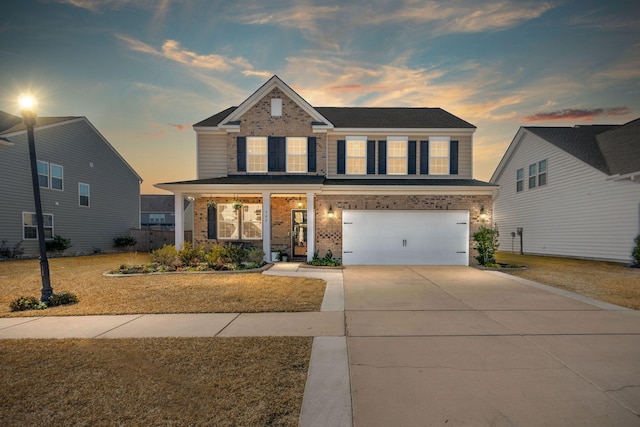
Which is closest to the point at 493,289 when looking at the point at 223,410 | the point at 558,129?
the point at 223,410

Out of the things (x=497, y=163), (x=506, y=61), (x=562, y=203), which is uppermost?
(x=506, y=61)

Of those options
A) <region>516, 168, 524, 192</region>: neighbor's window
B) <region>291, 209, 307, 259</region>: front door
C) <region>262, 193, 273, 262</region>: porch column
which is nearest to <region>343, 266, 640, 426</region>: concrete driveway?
<region>262, 193, 273, 262</region>: porch column

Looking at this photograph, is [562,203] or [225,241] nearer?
[225,241]

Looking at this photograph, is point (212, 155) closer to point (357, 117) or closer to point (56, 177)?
point (357, 117)

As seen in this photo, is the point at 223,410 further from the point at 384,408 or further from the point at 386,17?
the point at 386,17

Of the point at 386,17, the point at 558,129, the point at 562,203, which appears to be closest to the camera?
the point at 386,17

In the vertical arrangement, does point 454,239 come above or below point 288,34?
below

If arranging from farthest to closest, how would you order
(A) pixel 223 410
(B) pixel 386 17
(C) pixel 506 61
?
1. (C) pixel 506 61
2. (B) pixel 386 17
3. (A) pixel 223 410

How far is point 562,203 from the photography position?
1717cm

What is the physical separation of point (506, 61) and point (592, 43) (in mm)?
3676

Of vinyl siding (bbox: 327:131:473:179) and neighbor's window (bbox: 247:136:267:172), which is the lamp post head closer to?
Answer: neighbor's window (bbox: 247:136:267:172)

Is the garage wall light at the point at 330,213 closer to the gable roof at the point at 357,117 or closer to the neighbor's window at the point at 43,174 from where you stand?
the gable roof at the point at 357,117

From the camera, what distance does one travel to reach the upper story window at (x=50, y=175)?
58.7 ft

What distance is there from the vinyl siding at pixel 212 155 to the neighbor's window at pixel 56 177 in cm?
1057
